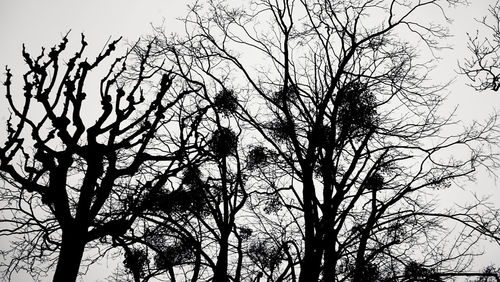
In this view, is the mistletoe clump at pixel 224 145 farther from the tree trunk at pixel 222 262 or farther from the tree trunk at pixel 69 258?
the tree trunk at pixel 69 258

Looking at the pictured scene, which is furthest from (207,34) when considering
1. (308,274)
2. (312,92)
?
(308,274)

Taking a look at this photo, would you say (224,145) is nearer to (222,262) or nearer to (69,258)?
(222,262)

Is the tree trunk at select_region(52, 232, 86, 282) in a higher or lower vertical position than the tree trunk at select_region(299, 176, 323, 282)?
lower

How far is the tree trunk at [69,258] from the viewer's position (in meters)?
4.34

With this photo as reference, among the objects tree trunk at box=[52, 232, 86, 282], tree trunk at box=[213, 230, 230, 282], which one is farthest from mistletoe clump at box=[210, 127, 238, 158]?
tree trunk at box=[52, 232, 86, 282]

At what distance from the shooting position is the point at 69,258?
441 cm

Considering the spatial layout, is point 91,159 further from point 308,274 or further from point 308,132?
point 308,132

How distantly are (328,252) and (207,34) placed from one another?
595 cm

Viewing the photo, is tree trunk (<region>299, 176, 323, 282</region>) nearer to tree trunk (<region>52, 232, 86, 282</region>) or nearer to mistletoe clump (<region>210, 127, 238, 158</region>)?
mistletoe clump (<region>210, 127, 238, 158</region>)

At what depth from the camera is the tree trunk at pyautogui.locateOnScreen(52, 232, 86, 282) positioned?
4.34 meters

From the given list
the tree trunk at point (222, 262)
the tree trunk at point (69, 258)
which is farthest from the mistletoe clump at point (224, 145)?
the tree trunk at point (69, 258)

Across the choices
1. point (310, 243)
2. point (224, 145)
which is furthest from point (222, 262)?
point (224, 145)

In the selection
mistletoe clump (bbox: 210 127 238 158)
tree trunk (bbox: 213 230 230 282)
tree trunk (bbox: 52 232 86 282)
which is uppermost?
mistletoe clump (bbox: 210 127 238 158)

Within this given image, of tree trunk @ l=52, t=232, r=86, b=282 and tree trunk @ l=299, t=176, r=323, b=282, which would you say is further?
tree trunk @ l=299, t=176, r=323, b=282
